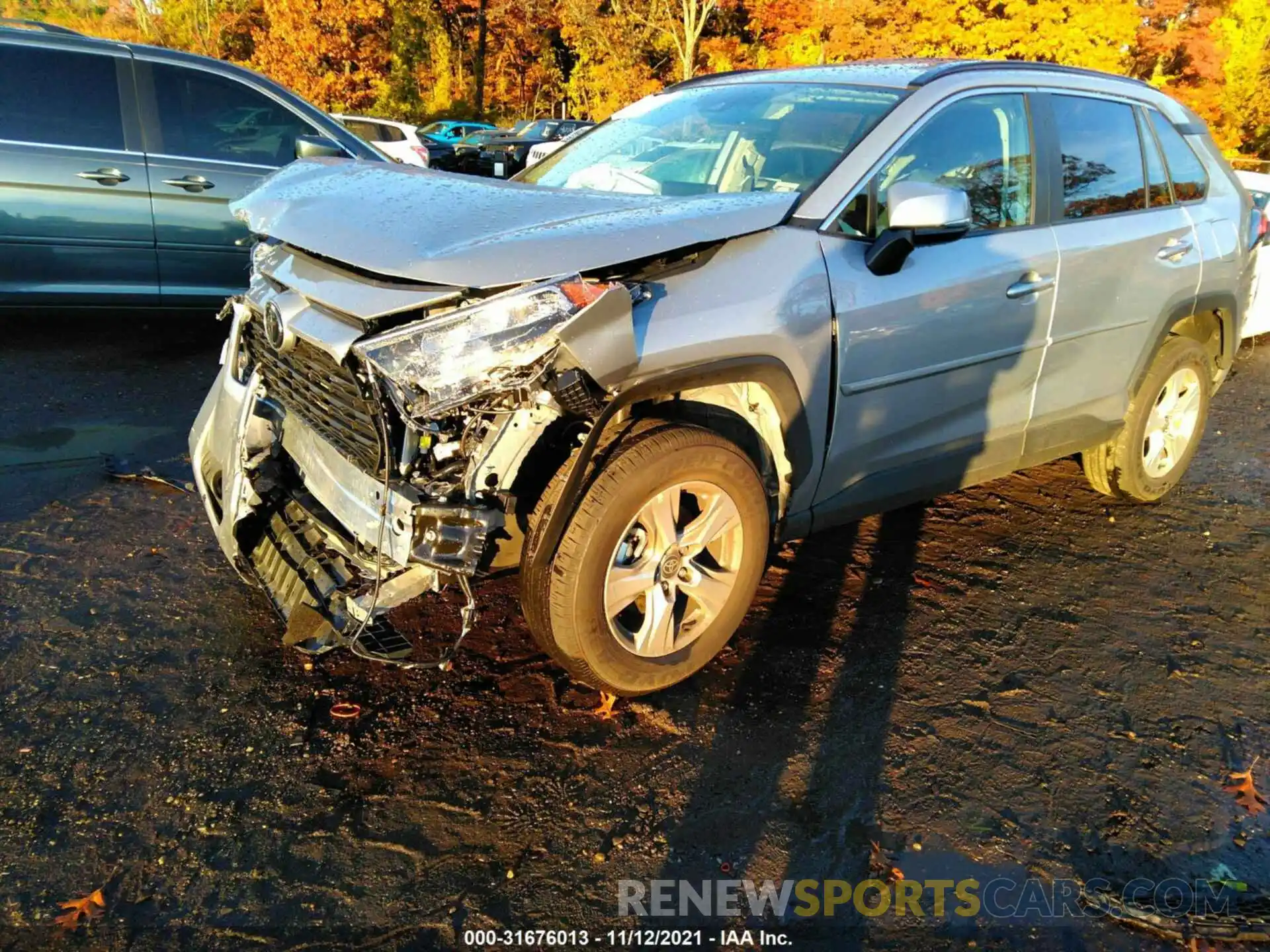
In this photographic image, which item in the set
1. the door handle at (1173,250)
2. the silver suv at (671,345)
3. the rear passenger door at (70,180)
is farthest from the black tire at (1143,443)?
the rear passenger door at (70,180)

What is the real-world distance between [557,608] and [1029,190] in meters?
2.52

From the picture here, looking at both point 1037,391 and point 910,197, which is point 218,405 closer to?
point 910,197

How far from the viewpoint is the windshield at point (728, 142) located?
10.8 ft

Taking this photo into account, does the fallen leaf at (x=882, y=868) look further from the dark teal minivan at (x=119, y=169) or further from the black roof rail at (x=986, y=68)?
the dark teal minivan at (x=119, y=169)

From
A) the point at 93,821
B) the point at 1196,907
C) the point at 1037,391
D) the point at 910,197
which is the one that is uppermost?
the point at 910,197

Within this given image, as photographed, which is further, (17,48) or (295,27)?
(295,27)

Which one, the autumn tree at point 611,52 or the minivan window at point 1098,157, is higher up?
the autumn tree at point 611,52

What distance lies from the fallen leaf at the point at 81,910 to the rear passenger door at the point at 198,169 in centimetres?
454

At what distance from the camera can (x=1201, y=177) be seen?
14.8 feet

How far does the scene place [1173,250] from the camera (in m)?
4.18

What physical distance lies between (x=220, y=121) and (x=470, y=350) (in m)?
4.82

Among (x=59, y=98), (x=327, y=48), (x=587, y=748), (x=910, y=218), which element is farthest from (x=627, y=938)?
(x=327, y=48)

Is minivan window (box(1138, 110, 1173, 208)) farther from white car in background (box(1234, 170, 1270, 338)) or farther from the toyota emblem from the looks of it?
white car in background (box(1234, 170, 1270, 338))

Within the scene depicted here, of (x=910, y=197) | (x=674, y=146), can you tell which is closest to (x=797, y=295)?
(x=910, y=197)
